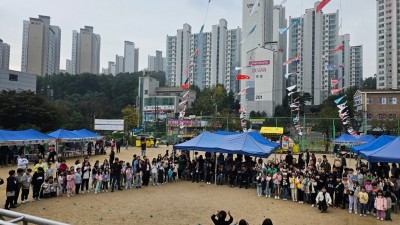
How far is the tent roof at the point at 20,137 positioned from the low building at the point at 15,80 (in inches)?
1380

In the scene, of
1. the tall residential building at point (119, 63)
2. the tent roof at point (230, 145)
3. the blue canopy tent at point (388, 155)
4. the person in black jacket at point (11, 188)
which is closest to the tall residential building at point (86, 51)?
the tall residential building at point (119, 63)

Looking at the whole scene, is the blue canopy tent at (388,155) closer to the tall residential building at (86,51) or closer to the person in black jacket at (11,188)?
the person in black jacket at (11,188)

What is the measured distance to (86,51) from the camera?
112438 mm

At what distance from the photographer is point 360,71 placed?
3191 inches

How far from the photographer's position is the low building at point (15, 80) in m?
53.3

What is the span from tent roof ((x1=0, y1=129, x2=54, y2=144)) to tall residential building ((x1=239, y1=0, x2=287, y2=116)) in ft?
140

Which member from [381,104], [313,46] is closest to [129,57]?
[313,46]

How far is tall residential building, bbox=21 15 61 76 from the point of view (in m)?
88.4

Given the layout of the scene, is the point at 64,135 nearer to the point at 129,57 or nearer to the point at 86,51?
the point at 86,51

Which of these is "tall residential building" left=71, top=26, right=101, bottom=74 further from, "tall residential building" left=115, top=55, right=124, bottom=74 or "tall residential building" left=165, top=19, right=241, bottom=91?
"tall residential building" left=165, top=19, right=241, bottom=91

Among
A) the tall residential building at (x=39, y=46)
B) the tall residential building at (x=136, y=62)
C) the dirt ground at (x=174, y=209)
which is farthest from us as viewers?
the tall residential building at (x=136, y=62)

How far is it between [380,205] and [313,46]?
79.2 meters

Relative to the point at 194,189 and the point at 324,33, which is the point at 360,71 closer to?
the point at 324,33

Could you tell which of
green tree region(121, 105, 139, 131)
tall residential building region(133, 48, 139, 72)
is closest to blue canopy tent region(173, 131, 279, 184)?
green tree region(121, 105, 139, 131)
